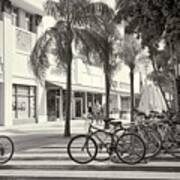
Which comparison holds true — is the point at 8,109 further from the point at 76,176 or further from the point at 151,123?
the point at 76,176

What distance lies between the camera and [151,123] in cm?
1234

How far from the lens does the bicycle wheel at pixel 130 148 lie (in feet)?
36.0

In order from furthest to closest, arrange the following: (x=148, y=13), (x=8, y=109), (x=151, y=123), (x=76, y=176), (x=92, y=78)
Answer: (x=92, y=78), (x=8, y=109), (x=151, y=123), (x=148, y=13), (x=76, y=176)

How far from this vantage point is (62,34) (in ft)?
66.2

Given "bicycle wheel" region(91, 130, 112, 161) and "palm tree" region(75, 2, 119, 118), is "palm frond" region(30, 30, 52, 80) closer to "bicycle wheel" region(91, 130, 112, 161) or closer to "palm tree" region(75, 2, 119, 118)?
"palm tree" region(75, 2, 119, 118)

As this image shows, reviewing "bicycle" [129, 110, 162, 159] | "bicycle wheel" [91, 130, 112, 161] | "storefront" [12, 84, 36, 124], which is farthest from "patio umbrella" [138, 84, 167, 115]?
"storefront" [12, 84, 36, 124]

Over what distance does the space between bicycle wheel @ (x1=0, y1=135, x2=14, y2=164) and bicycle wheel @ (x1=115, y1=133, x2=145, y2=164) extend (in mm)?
2806

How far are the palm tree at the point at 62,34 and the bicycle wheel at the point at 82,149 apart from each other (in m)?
9.15

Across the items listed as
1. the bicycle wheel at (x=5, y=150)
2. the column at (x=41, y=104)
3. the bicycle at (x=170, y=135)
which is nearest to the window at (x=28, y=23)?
the column at (x=41, y=104)

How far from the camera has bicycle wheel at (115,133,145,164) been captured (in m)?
11.0

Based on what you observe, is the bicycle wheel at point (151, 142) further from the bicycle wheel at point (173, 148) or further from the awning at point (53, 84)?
the awning at point (53, 84)

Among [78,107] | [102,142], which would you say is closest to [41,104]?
[78,107]

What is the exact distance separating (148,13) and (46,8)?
31.9 ft

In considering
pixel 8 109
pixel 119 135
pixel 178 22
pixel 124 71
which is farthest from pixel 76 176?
pixel 124 71
